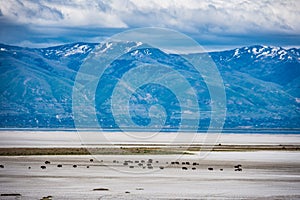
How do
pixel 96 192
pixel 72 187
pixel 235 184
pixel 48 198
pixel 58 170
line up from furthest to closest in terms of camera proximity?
pixel 58 170
pixel 235 184
pixel 72 187
pixel 96 192
pixel 48 198

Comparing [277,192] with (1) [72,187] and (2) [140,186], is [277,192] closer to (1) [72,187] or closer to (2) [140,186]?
(2) [140,186]

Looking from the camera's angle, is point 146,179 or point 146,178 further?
point 146,178

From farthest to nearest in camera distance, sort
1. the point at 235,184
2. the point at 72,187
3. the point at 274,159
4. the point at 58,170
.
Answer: the point at 274,159
the point at 58,170
the point at 235,184
the point at 72,187

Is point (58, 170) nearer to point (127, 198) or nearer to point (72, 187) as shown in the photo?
point (72, 187)

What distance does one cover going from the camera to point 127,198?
4703cm

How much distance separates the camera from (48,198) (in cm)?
4597

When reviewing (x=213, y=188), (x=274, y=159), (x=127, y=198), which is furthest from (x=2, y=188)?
(x=274, y=159)

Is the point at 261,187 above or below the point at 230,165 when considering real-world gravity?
below

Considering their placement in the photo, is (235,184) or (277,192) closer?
(277,192)

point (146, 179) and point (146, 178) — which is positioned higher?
point (146, 178)

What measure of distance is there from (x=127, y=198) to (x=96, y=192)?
419 cm

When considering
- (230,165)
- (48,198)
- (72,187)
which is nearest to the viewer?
A: (48,198)

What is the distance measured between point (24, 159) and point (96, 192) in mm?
35822

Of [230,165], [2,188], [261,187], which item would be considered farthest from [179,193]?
[230,165]
